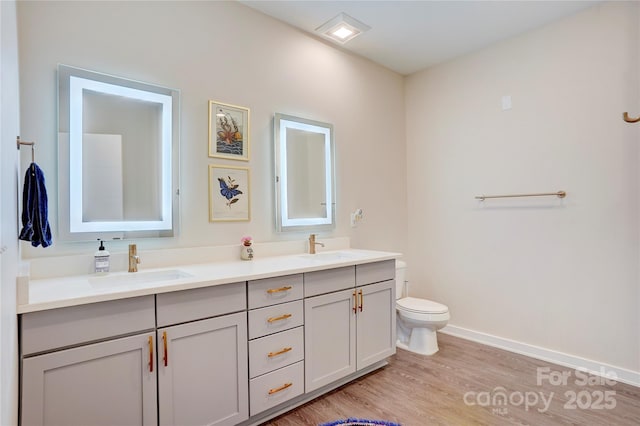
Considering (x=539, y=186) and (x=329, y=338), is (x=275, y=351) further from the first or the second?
(x=539, y=186)

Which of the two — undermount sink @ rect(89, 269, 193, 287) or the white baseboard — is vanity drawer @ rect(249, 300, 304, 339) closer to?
undermount sink @ rect(89, 269, 193, 287)

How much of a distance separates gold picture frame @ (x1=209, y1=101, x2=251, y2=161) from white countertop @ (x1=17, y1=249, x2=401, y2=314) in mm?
713

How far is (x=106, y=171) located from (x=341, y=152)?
1766 mm

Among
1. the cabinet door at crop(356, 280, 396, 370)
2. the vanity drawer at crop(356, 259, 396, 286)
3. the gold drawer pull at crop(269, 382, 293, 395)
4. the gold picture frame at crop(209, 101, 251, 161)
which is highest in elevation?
the gold picture frame at crop(209, 101, 251, 161)

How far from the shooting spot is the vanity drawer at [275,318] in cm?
175

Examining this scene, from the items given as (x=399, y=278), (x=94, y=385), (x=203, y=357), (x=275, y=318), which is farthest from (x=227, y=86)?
(x=399, y=278)

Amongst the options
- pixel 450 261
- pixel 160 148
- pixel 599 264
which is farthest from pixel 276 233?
pixel 599 264

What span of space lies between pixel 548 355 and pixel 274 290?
2244mm

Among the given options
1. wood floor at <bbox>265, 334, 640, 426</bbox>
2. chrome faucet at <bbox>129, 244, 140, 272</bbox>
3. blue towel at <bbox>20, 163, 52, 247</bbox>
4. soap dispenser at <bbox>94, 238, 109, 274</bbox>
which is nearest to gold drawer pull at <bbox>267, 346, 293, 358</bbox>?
wood floor at <bbox>265, 334, 640, 426</bbox>

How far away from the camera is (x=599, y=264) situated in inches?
95.3

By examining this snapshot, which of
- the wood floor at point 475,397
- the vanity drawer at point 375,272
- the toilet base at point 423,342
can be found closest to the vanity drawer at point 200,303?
the wood floor at point 475,397

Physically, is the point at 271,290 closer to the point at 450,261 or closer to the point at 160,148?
the point at 160,148

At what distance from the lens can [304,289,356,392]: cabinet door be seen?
1.99 meters

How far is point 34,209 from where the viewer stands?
132cm
